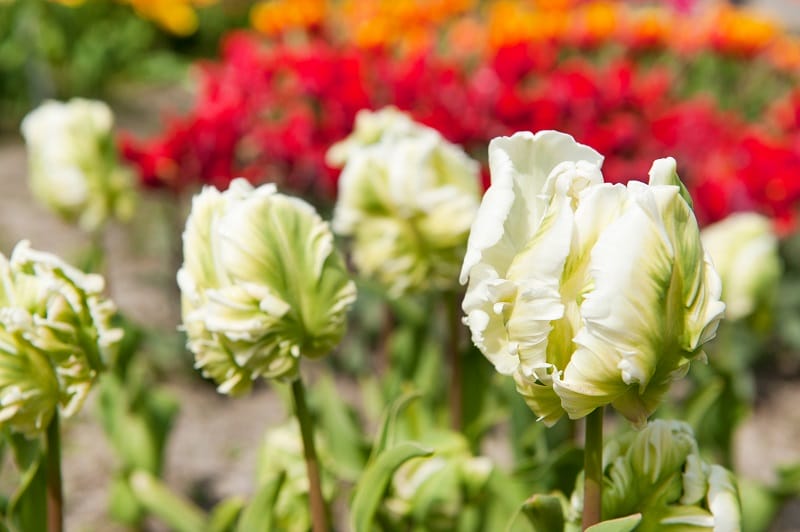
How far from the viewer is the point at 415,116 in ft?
8.53

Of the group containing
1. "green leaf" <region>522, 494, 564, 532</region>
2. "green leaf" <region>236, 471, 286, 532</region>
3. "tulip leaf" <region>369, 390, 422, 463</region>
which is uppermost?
"green leaf" <region>522, 494, 564, 532</region>

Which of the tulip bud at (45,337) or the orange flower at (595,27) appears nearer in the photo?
the tulip bud at (45,337)

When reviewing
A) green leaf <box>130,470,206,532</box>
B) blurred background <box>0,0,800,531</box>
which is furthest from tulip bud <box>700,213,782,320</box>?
green leaf <box>130,470,206,532</box>

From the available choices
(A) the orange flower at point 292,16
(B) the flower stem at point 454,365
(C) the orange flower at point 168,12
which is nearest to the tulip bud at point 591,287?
(B) the flower stem at point 454,365

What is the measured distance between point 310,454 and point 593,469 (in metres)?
0.36

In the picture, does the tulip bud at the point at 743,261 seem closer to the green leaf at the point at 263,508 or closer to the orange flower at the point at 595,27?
the green leaf at the point at 263,508

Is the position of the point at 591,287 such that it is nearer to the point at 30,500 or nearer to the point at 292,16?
the point at 30,500

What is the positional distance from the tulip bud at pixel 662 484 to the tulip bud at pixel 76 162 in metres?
1.46

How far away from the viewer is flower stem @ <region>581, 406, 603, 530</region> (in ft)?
2.75

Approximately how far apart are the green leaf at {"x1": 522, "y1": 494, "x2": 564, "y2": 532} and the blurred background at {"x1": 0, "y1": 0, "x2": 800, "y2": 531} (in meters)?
0.73

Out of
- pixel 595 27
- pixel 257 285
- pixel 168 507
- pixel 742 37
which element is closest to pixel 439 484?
pixel 168 507

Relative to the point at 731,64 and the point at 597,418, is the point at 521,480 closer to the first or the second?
the point at 597,418

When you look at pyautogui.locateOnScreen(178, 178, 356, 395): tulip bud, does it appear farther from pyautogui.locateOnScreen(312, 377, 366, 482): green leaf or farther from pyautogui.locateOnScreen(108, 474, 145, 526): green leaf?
pyautogui.locateOnScreen(108, 474, 145, 526): green leaf

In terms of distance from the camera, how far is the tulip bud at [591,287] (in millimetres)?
726
